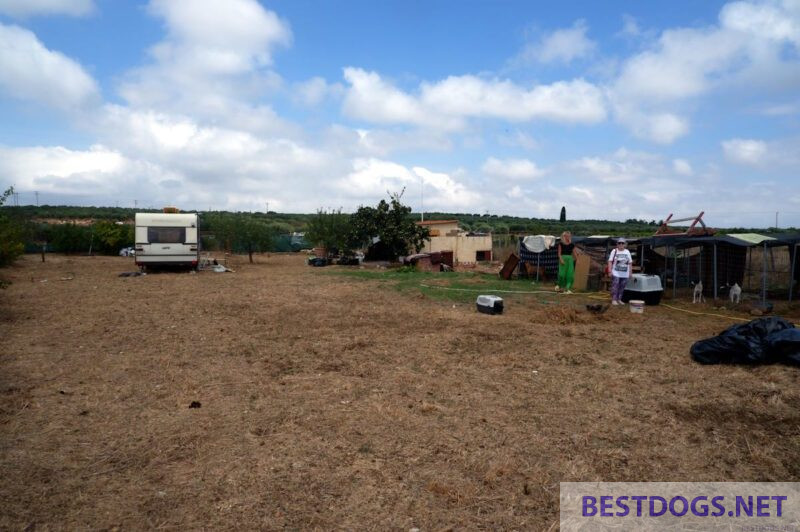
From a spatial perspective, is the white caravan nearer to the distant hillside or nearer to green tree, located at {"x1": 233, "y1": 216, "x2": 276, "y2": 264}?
green tree, located at {"x1": 233, "y1": 216, "x2": 276, "y2": 264}

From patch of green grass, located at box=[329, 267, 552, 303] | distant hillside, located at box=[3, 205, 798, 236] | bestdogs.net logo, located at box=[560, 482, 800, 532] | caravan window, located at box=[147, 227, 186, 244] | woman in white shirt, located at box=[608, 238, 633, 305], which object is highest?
distant hillside, located at box=[3, 205, 798, 236]

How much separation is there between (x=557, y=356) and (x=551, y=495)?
149 inches

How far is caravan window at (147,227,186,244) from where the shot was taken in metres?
19.2

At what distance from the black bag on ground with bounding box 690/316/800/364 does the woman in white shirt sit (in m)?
4.76

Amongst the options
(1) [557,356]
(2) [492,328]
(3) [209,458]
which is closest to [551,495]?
(3) [209,458]

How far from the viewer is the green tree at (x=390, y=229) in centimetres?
2441

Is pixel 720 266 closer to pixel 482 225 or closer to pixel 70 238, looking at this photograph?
pixel 70 238

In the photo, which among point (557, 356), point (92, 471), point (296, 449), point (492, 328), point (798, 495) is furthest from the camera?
point (492, 328)

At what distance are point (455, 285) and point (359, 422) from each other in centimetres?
1165

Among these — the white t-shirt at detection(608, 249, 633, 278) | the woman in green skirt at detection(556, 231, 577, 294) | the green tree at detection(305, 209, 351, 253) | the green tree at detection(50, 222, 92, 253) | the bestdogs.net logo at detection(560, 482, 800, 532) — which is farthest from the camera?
the green tree at detection(50, 222, 92, 253)

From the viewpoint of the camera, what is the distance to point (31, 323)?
29.4 feet

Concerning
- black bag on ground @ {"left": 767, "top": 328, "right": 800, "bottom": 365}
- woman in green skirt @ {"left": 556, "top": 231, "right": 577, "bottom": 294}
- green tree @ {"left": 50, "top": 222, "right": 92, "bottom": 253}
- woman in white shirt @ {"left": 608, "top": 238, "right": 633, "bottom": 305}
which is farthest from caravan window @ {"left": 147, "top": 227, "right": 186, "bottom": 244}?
black bag on ground @ {"left": 767, "top": 328, "right": 800, "bottom": 365}

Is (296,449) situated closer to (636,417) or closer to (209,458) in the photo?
(209,458)

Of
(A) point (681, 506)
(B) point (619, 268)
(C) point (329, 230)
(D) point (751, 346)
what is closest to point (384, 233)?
(C) point (329, 230)
